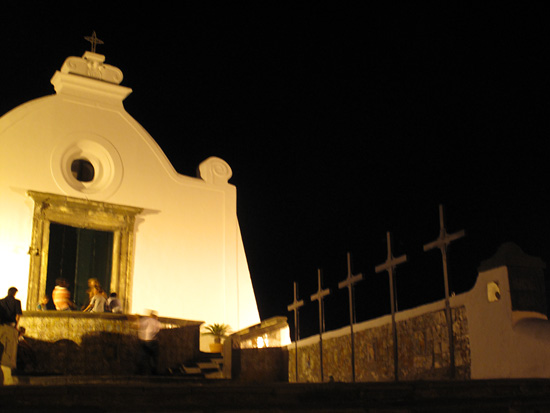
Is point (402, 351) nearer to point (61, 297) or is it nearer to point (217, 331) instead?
point (217, 331)

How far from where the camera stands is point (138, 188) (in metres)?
17.8

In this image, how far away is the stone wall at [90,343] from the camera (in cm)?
1326

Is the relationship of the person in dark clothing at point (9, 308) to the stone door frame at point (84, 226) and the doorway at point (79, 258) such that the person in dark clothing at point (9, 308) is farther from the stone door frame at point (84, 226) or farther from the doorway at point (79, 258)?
the doorway at point (79, 258)

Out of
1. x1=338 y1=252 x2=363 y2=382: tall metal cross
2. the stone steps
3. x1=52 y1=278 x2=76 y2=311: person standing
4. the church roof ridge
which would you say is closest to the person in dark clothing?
the stone steps

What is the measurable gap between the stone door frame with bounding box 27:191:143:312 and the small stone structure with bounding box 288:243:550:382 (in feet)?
26.3

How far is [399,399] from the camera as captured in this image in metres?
6.79

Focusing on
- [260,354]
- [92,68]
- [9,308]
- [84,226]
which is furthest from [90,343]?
[92,68]

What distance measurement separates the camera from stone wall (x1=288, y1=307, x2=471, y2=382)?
913 cm

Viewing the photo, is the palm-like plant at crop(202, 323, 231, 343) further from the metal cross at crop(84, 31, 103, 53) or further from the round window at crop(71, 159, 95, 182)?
the metal cross at crop(84, 31, 103, 53)

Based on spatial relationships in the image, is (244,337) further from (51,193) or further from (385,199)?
(385,199)

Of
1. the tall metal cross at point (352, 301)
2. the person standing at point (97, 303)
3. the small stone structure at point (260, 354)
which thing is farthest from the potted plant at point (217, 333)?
the tall metal cross at point (352, 301)

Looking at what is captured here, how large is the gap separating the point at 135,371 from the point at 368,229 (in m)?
14.7

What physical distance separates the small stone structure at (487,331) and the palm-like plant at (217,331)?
6.64 meters

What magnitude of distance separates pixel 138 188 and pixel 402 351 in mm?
9540
